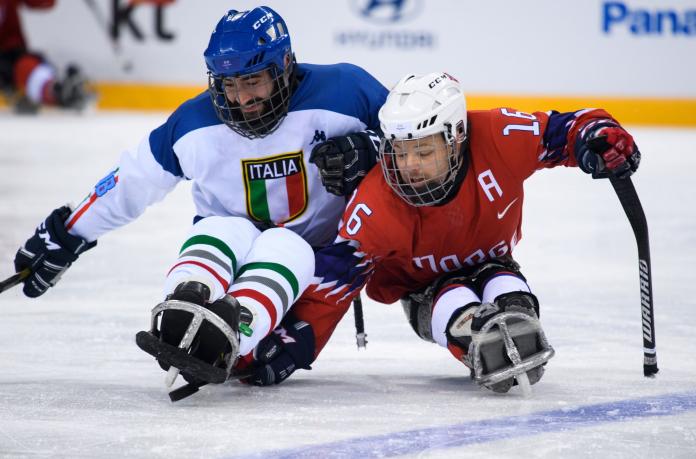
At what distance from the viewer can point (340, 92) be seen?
2.74 meters

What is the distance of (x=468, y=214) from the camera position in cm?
252

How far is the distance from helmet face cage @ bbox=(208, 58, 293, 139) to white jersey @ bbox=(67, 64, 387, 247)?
58mm

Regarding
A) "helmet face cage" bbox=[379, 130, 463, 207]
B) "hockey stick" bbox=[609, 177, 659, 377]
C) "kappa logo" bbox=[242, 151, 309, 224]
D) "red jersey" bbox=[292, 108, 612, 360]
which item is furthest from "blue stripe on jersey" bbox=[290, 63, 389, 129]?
"hockey stick" bbox=[609, 177, 659, 377]

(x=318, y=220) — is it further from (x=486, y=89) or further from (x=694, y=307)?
(x=486, y=89)

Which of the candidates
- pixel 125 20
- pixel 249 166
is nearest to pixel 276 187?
pixel 249 166

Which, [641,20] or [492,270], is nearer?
[492,270]

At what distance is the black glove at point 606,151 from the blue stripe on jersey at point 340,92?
0.55 metres

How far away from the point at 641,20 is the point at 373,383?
6068 mm

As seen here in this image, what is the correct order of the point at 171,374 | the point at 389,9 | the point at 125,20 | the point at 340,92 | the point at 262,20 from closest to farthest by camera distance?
1. the point at 171,374
2. the point at 262,20
3. the point at 340,92
4. the point at 389,9
5. the point at 125,20

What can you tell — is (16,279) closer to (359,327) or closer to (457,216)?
(359,327)

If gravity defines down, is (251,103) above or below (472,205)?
above

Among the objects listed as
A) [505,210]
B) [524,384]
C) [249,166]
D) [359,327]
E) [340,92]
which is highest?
[340,92]

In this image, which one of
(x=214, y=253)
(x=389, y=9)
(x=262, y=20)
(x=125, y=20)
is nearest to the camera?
(x=214, y=253)

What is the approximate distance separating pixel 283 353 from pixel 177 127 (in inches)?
23.1
